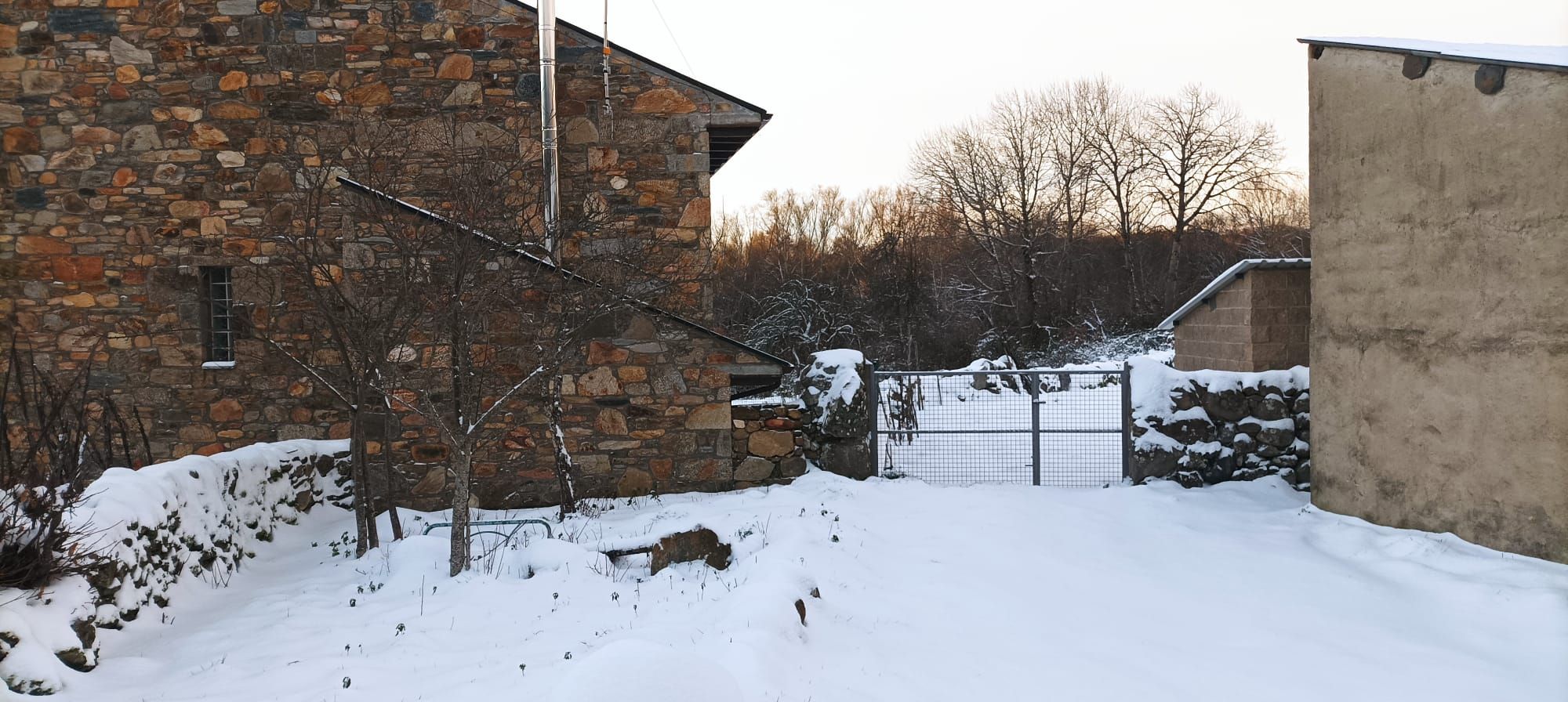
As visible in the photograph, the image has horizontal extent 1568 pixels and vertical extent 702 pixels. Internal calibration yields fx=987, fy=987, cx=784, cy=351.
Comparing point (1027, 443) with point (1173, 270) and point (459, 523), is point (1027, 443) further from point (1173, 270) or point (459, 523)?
point (1173, 270)

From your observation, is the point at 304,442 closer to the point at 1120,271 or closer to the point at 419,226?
the point at 419,226

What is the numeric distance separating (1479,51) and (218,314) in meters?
11.5

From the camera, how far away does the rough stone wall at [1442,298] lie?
682cm

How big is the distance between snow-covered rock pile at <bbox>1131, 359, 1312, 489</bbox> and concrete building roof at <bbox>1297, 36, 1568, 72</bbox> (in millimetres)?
3507

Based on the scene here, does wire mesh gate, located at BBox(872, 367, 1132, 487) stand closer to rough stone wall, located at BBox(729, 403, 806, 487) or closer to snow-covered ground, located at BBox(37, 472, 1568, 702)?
rough stone wall, located at BBox(729, 403, 806, 487)

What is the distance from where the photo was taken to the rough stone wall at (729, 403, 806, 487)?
32.3 feet

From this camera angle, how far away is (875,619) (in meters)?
6.13

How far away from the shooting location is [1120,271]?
112 feet

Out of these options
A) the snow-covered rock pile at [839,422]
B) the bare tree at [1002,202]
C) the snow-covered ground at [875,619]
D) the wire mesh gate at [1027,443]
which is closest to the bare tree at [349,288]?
the snow-covered ground at [875,619]

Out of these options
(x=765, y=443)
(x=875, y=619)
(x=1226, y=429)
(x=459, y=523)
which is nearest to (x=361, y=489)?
A: (x=459, y=523)

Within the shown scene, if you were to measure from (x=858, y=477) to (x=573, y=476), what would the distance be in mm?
2898

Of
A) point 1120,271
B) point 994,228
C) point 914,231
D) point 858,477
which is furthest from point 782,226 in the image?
point 858,477

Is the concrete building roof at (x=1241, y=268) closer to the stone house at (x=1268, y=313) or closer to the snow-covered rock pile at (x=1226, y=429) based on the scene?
the stone house at (x=1268, y=313)

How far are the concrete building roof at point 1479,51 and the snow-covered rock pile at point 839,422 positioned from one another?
208 inches
